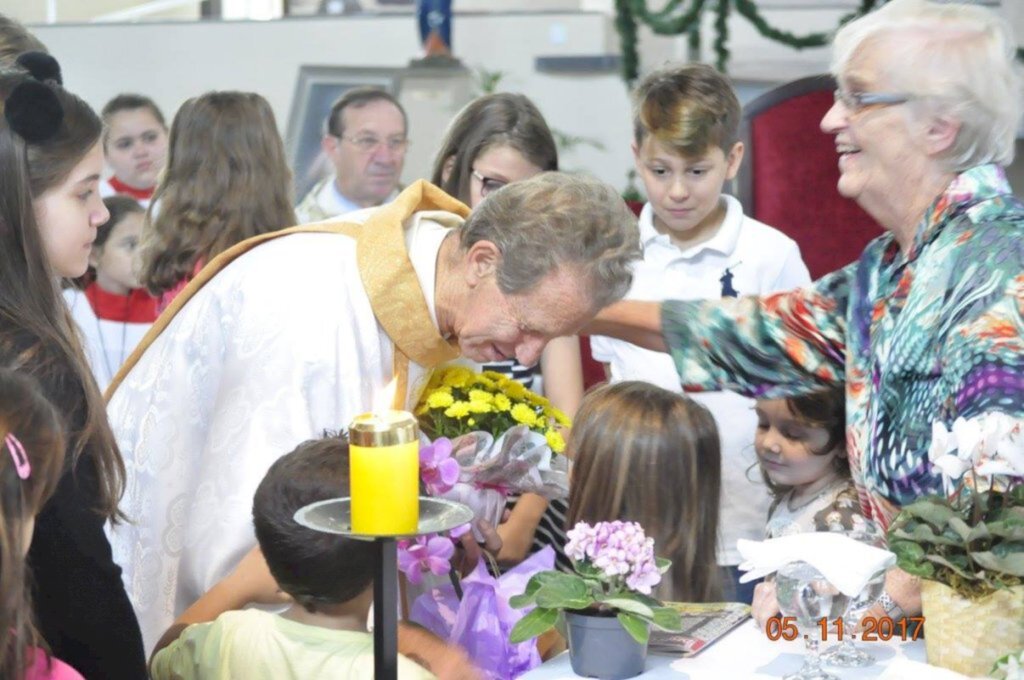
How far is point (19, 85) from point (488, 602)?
1061 millimetres

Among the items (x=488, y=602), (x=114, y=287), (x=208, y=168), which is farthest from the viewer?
(x=114, y=287)

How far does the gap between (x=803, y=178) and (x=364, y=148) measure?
174 centimetres

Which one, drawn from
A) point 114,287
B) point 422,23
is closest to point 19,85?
point 114,287

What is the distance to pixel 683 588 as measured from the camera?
2742 millimetres

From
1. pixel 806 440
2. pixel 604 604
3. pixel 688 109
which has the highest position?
pixel 688 109

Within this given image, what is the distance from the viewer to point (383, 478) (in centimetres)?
143

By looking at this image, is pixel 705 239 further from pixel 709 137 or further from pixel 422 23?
pixel 422 23

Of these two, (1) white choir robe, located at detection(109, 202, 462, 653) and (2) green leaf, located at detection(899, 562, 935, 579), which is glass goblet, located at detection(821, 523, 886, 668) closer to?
(2) green leaf, located at detection(899, 562, 935, 579)

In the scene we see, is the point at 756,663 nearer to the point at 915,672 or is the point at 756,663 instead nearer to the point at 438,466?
the point at 915,672

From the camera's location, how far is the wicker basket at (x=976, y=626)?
194cm

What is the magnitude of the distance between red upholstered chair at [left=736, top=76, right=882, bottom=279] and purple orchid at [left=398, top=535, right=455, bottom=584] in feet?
12.0

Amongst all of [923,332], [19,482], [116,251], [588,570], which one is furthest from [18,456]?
[116,251]

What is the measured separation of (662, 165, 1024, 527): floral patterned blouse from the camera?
6.79 ft

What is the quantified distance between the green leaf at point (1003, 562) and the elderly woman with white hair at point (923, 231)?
21 cm
